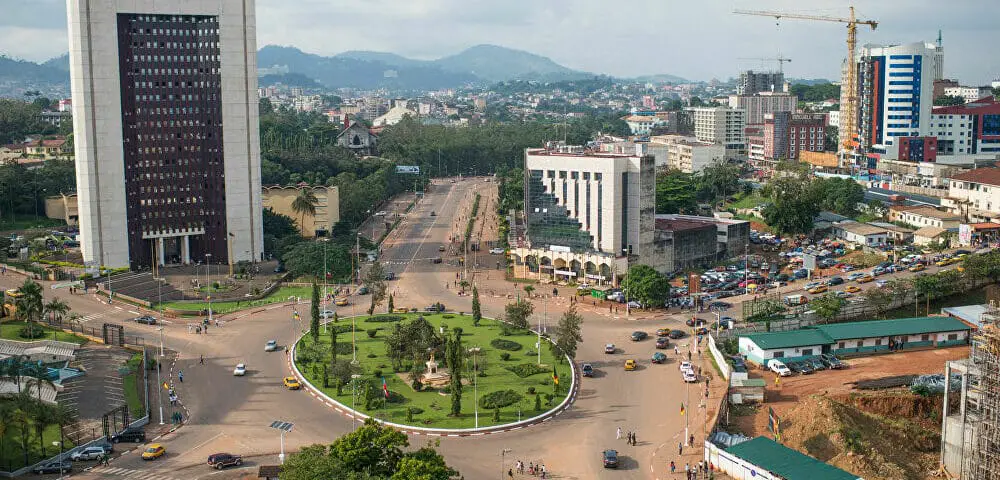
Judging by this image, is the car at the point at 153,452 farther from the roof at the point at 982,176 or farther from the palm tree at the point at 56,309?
the roof at the point at 982,176

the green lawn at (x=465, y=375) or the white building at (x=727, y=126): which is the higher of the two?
the white building at (x=727, y=126)

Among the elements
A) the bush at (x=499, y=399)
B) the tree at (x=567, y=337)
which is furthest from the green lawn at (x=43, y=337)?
the tree at (x=567, y=337)

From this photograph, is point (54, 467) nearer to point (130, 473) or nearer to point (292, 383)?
point (130, 473)

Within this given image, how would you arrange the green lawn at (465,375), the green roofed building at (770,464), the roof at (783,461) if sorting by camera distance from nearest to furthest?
1. the roof at (783,461)
2. the green roofed building at (770,464)
3. the green lawn at (465,375)

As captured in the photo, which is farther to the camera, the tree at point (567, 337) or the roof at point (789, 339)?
the roof at point (789, 339)

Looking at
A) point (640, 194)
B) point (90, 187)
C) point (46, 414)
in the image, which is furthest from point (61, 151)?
point (46, 414)

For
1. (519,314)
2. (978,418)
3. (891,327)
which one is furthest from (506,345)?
(978,418)

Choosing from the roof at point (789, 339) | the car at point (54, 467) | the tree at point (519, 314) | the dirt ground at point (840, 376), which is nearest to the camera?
the car at point (54, 467)
